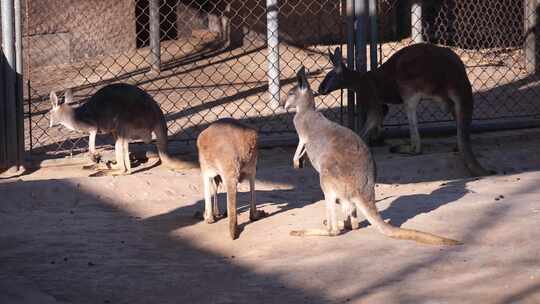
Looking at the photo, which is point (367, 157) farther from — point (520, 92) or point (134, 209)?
point (520, 92)

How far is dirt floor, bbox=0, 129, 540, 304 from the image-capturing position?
4.29 meters

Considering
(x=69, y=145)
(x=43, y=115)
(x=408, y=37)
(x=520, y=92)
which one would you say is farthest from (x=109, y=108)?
(x=408, y=37)

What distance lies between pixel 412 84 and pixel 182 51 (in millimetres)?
4549

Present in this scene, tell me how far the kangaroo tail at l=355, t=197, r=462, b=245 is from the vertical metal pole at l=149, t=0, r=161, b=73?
5.79m

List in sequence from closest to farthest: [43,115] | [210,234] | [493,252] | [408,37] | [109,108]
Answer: [493,252] → [210,234] → [109,108] → [43,115] → [408,37]

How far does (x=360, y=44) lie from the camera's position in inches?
314

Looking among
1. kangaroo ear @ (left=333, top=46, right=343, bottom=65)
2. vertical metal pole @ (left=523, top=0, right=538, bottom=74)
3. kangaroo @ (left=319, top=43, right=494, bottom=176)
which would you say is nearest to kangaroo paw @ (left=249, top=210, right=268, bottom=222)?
kangaroo @ (left=319, top=43, right=494, bottom=176)

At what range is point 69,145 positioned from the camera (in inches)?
336

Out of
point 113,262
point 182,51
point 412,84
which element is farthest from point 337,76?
point 182,51

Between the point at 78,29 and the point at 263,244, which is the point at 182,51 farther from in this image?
the point at 263,244

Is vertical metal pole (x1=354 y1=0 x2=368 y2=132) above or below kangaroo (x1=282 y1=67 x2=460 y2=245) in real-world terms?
above

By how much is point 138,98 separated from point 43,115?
212 centimetres

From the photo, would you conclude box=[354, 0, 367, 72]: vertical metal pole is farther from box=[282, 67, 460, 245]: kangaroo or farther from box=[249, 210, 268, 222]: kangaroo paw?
box=[282, 67, 460, 245]: kangaroo

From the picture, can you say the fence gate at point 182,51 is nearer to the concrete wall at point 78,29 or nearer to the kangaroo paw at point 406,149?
the concrete wall at point 78,29
